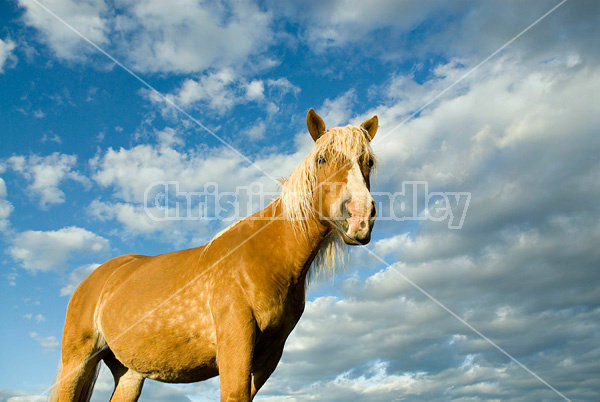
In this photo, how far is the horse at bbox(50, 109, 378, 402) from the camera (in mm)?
4359

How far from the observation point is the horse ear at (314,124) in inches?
202

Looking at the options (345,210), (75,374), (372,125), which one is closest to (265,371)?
(345,210)

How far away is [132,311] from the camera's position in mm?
5453

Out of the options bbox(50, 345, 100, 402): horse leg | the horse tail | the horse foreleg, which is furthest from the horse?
the horse tail

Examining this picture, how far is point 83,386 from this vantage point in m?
6.16

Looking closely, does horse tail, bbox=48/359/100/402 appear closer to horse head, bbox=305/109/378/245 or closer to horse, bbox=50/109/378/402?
horse, bbox=50/109/378/402

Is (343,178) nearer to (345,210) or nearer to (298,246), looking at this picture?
(345,210)

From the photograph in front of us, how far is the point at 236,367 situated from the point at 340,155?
2.44 m

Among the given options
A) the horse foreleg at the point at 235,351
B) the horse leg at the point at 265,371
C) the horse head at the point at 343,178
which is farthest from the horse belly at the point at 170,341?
the horse head at the point at 343,178

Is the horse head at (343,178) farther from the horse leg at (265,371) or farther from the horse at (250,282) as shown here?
the horse leg at (265,371)

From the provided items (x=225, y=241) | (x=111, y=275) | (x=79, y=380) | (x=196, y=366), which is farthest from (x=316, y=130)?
(x=79, y=380)

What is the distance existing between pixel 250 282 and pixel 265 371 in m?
1.24

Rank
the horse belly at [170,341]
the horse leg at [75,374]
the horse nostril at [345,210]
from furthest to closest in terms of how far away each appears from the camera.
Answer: the horse leg at [75,374], the horse belly at [170,341], the horse nostril at [345,210]

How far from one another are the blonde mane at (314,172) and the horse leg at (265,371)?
102 cm
